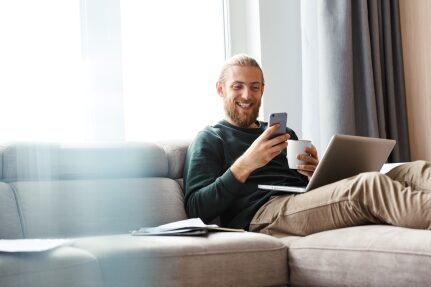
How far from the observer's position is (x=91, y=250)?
1.80 metres

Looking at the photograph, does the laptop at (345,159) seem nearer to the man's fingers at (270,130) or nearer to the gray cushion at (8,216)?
the man's fingers at (270,130)

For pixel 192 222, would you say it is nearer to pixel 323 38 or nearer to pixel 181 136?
pixel 181 136

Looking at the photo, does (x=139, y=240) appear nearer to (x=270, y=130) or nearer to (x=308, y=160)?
(x=270, y=130)

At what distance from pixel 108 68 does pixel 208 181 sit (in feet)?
2.57

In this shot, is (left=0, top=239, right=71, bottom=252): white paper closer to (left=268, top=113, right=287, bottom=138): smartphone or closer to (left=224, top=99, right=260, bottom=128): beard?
(left=268, top=113, right=287, bottom=138): smartphone

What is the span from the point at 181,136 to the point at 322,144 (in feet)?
2.37

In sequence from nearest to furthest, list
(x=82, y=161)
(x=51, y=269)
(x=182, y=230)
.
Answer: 1. (x=51, y=269)
2. (x=182, y=230)
3. (x=82, y=161)

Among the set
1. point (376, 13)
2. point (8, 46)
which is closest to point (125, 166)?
point (8, 46)

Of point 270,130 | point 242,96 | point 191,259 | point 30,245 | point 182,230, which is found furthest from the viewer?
point 242,96

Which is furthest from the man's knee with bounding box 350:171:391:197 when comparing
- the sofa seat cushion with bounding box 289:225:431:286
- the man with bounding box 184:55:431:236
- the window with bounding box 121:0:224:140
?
the window with bounding box 121:0:224:140

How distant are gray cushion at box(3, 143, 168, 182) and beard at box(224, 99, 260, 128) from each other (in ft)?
1.11

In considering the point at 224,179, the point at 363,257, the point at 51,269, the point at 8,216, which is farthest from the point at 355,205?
the point at 8,216

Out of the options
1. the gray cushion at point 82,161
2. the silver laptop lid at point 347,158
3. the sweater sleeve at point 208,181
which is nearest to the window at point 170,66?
the gray cushion at point 82,161

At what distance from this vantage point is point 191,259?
1.89m
